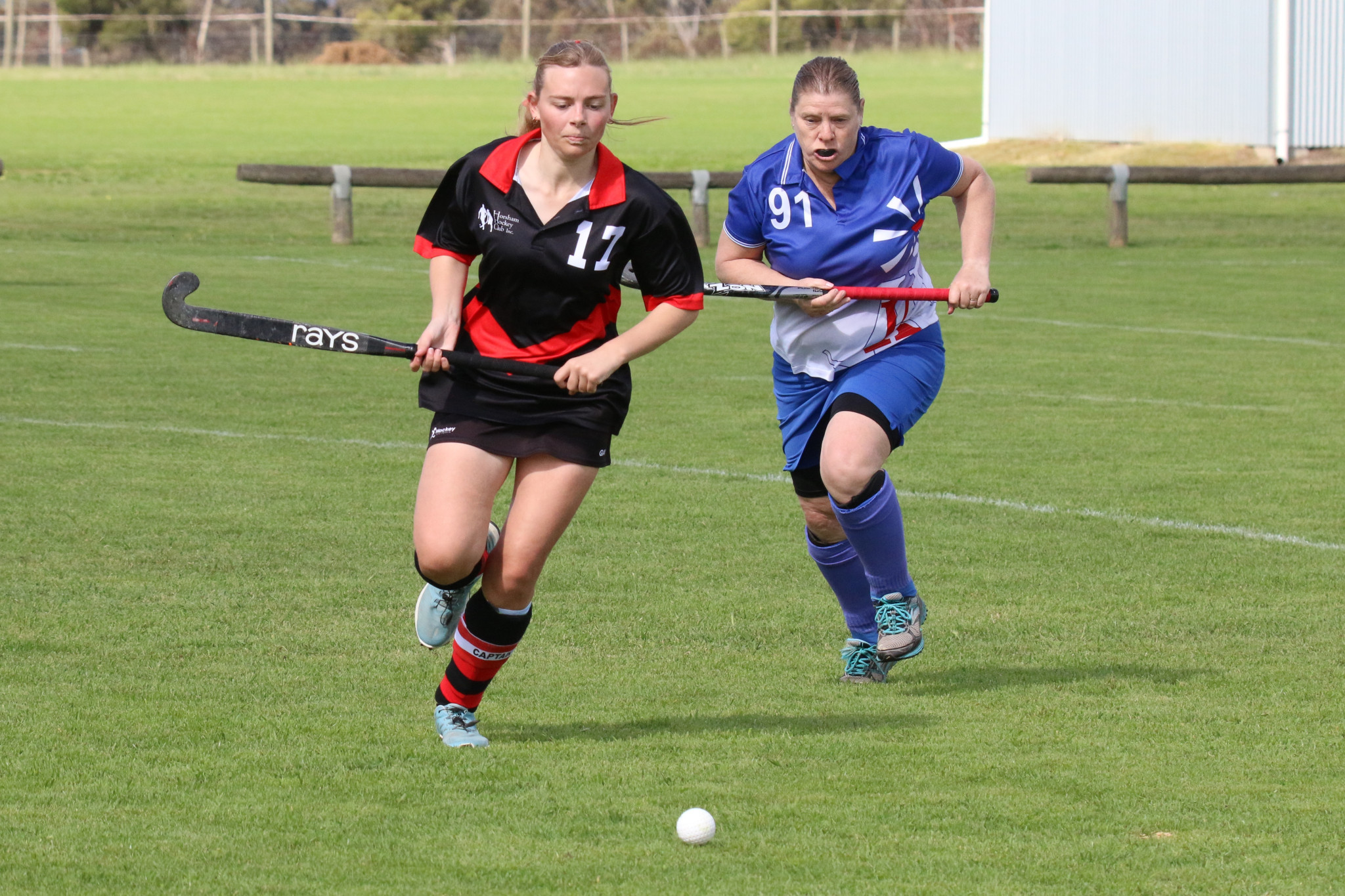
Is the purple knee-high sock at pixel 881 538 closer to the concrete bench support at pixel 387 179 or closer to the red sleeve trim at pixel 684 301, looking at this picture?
the red sleeve trim at pixel 684 301

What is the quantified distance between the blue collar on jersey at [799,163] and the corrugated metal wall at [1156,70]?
27.9 metres

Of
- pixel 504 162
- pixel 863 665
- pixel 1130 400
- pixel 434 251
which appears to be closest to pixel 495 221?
pixel 504 162

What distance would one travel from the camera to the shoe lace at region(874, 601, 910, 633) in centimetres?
643

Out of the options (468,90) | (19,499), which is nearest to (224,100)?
(468,90)

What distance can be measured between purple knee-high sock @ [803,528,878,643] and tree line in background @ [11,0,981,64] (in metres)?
67.2

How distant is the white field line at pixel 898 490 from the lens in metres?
8.77

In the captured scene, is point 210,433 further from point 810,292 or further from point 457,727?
point 457,727

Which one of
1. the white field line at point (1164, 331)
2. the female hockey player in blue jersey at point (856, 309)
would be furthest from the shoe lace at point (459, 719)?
the white field line at point (1164, 331)

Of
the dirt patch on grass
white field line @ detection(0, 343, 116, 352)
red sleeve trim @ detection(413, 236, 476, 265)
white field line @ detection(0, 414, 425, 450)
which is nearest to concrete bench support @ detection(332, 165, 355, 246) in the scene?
white field line @ detection(0, 343, 116, 352)

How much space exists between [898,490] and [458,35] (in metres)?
70.0

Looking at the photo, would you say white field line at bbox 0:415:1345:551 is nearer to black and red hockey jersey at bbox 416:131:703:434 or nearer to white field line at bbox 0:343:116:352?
white field line at bbox 0:343:116:352

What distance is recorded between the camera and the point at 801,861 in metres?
4.56

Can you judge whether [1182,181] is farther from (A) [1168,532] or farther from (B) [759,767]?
(B) [759,767]

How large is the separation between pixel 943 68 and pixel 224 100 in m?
26.2
